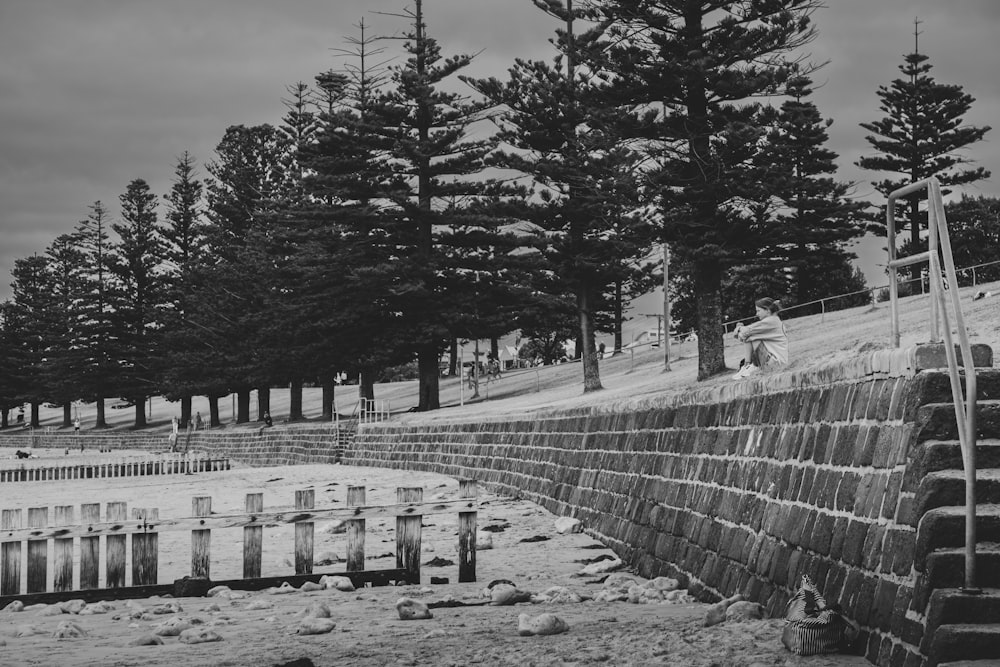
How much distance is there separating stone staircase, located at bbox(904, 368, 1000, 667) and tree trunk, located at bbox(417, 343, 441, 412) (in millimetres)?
36139

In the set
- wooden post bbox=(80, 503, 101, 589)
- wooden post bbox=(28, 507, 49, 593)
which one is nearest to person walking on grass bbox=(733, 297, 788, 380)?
wooden post bbox=(80, 503, 101, 589)

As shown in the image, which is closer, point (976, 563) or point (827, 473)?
point (976, 563)

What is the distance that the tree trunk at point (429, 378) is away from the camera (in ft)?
134

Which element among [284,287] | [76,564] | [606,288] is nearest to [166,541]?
[76,564]

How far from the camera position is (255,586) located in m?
8.62

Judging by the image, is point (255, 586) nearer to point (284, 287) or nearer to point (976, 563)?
point (976, 563)

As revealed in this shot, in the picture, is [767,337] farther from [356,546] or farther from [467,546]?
[356,546]

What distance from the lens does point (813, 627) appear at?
15.6ft

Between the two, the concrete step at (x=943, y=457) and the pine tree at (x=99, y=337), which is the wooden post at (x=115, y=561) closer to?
the concrete step at (x=943, y=457)

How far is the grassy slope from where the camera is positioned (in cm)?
2261

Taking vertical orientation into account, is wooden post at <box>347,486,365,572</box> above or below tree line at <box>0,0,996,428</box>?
below

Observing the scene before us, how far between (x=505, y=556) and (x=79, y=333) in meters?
61.7

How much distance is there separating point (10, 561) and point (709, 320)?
2151 centimetres

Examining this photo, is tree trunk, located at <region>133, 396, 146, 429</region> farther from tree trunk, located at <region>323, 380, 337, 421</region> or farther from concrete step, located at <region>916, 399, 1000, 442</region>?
concrete step, located at <region>916, 399, 1000, 442</region>
